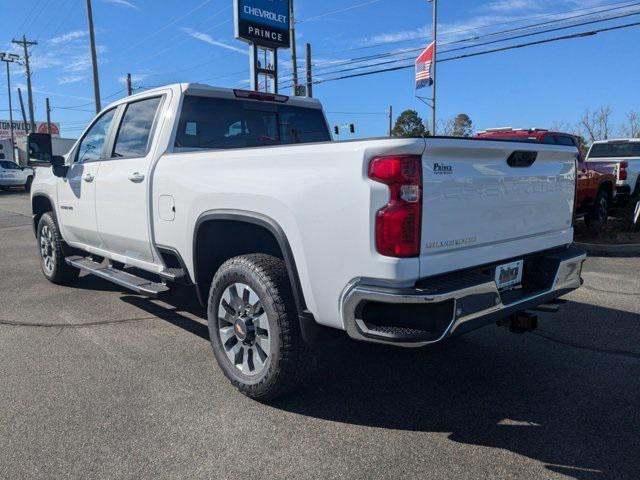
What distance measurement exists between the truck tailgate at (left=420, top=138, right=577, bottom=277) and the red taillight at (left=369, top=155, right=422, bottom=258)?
75mm

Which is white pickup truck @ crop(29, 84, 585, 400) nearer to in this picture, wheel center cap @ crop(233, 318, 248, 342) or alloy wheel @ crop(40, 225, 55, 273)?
wheel center cap @ crop(233, 318, 248, 342)

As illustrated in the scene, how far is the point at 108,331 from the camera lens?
4.76m

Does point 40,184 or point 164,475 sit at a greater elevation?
point 40,184

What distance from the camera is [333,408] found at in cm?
330

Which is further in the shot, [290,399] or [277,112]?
[277,112]

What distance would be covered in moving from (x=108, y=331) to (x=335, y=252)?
291 cm

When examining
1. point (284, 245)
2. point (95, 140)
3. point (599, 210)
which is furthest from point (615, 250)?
point (95, 140)

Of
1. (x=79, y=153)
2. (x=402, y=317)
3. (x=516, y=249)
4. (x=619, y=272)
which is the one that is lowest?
(x=619, y=272)

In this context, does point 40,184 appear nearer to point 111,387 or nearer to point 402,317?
point 111,387

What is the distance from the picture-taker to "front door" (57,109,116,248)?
16.9 ft

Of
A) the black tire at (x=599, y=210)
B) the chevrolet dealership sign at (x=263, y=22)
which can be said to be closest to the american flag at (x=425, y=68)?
the chevrolet dealership sign at (x=263, y=22)

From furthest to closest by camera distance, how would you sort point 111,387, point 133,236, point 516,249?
1. point 133,236
2. point 111,387
3. point 516,249

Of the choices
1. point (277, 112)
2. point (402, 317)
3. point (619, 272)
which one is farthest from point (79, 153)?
point (619, 272)

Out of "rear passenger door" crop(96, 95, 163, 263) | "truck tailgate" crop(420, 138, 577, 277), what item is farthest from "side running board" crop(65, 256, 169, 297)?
"truck tailgate" crop(420, 138, 577, 277)
